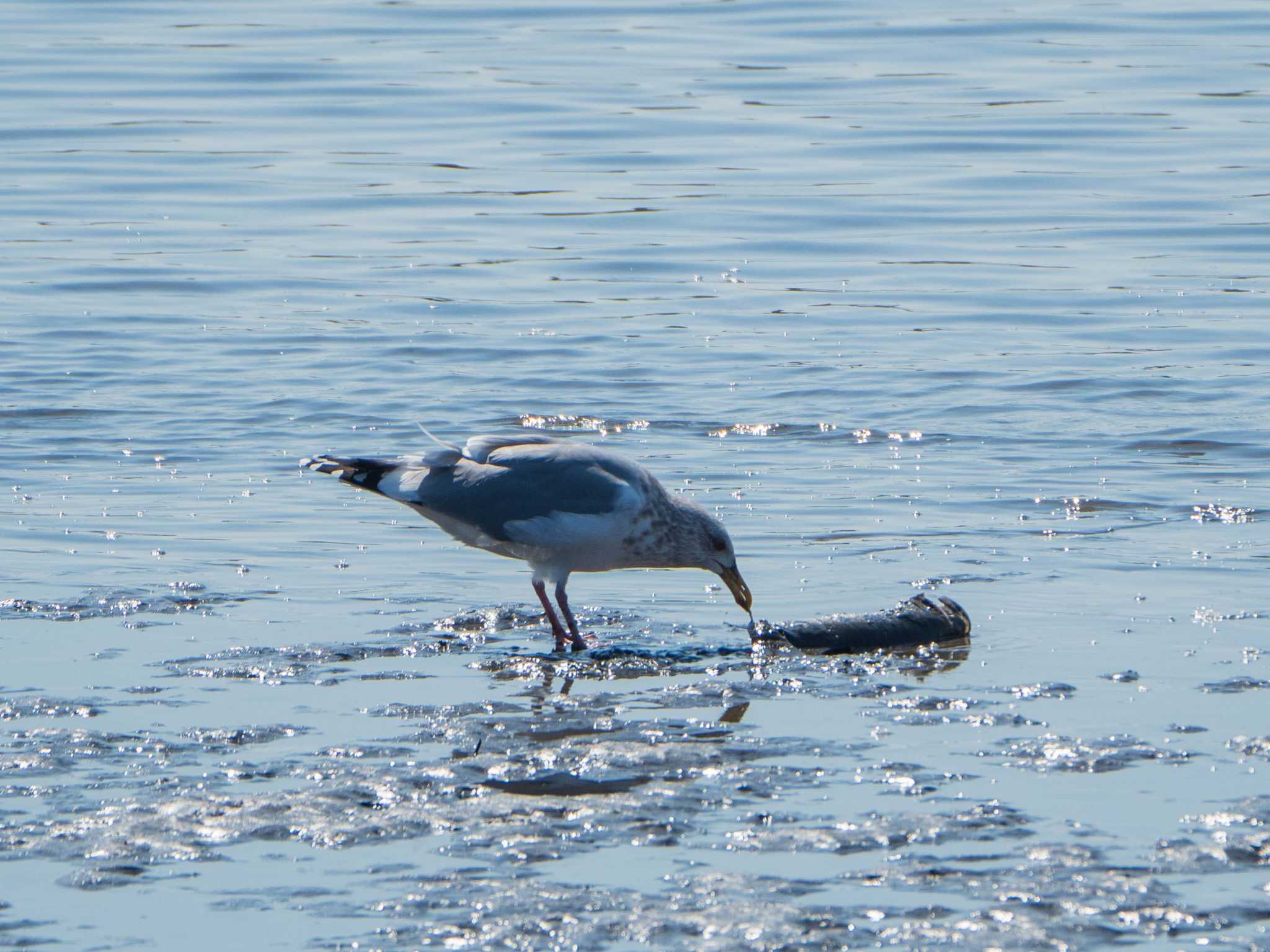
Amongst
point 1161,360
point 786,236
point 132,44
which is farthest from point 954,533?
point 132,44

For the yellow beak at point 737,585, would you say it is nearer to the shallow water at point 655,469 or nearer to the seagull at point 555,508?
the seagull at point 555,508

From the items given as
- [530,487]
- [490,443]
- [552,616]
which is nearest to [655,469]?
[490,443]

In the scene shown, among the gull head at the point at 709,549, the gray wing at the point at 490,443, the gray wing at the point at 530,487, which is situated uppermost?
the gray wing at the point at 490,443

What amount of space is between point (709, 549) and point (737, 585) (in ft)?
0.55

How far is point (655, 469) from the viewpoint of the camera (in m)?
10.9

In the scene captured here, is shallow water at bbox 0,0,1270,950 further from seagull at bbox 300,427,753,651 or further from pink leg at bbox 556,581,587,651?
seagull at bbox 300,427,753,651

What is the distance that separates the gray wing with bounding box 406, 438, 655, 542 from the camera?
7.98 m

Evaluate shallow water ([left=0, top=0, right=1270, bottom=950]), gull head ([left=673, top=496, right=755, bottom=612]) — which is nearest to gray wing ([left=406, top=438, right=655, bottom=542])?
gull head ([left=673, top=496, right=755, bottom=612])

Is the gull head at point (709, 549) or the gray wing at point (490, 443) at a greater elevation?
the gray wing at point (490, 443)

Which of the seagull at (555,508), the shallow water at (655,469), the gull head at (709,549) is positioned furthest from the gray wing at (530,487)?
the shallow water at (655,469)

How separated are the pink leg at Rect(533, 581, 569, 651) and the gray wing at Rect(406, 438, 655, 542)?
22 centimetres

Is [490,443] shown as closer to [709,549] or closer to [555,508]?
[555,508]

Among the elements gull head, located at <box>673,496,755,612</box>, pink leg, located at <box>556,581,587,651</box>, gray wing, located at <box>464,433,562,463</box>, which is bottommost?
pink leg, located at <box>556,581,587,651</box>

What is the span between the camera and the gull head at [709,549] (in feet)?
26.7
